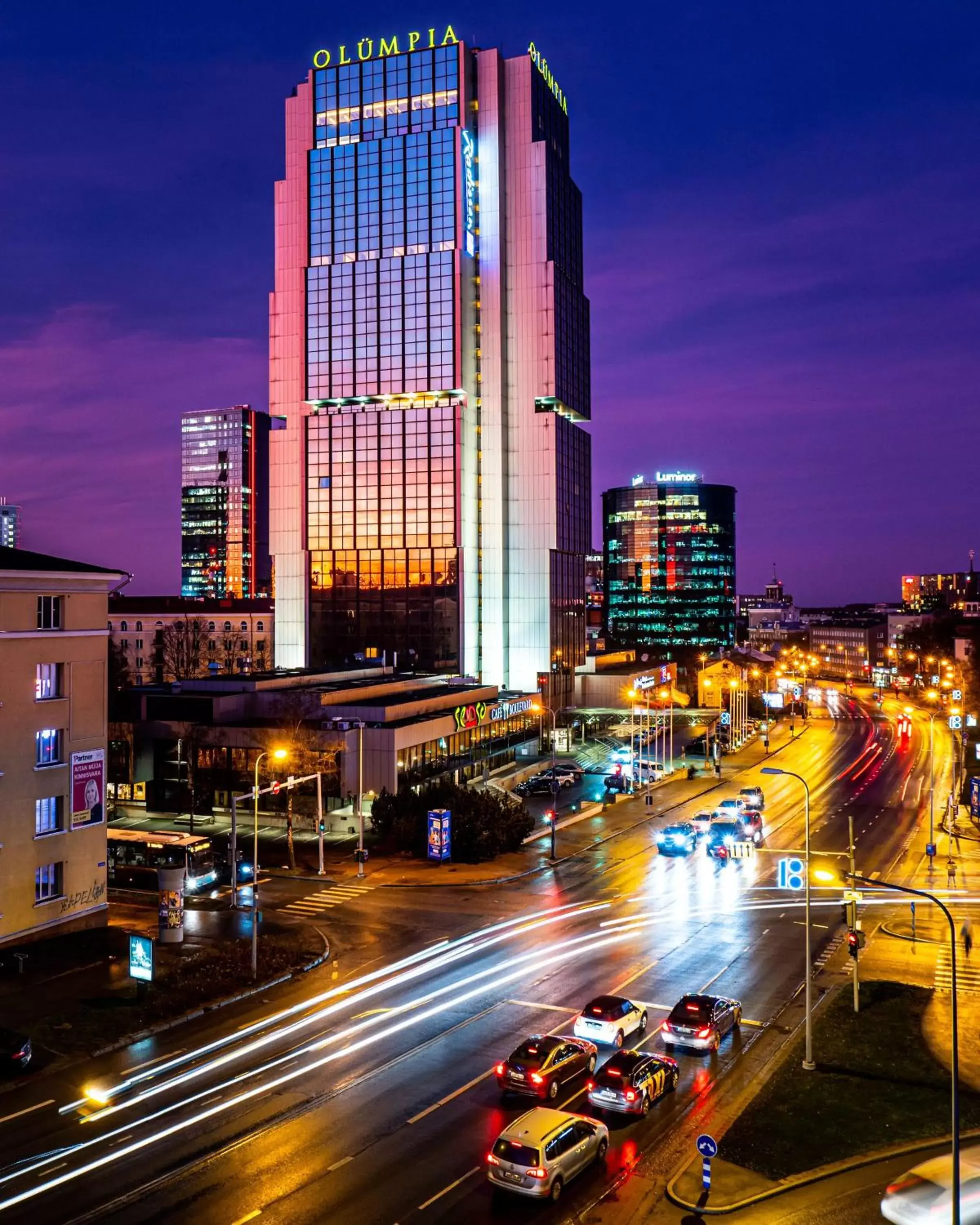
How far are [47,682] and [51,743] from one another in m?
2.72

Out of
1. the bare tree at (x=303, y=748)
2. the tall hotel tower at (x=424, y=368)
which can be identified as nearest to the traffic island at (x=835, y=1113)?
the bare tree at (x=303, y=748)

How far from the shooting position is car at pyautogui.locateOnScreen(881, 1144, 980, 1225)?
20.3 meters

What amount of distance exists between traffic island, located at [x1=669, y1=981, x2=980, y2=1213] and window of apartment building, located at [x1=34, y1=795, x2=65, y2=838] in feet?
100

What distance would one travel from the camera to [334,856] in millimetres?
62281

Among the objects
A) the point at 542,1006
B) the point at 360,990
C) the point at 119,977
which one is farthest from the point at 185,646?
the point at 542,1006

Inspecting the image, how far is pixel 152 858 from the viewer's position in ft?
187

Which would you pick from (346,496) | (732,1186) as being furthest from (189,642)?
(732,1186)

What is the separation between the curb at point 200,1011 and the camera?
31.9 m

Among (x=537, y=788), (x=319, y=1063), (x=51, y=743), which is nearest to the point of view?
(x=319, y=1063)

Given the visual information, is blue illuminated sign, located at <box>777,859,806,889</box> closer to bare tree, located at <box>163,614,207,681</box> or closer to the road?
the road

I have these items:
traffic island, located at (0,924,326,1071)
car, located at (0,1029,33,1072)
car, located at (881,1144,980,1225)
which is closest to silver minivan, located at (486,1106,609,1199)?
car, located at (881,1144,980,1225)

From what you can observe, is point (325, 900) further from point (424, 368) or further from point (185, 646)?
point (185, 646)

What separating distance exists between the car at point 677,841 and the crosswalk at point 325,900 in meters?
19.6

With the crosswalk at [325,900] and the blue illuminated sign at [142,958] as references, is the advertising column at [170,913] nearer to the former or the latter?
the crosswalk at [325,900]
